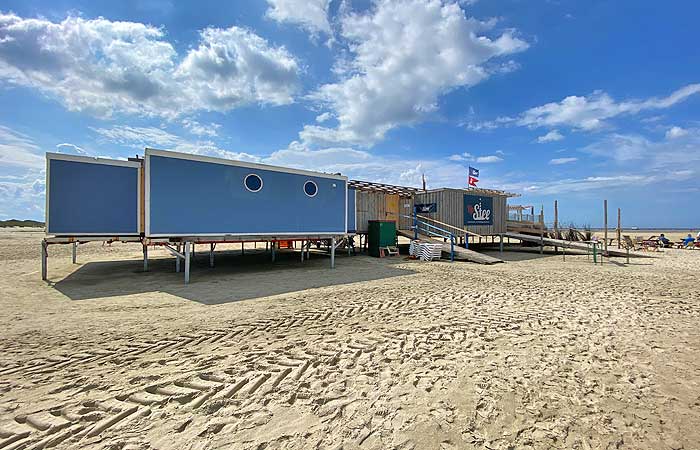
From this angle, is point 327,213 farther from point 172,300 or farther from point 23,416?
point 23,416

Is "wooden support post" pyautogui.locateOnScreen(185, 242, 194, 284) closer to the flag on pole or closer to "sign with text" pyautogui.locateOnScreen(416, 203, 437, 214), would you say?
"sign with text" pyautogui.locateOnScreen(416, 203, 437, 214)

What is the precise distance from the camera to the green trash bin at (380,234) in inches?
654

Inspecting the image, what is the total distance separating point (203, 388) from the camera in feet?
10.7

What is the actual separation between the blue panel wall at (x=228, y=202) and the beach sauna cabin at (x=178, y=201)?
0.03 meters

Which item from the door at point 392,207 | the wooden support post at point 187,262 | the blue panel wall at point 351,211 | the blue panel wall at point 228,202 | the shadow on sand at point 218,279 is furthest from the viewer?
the door at point 392,207

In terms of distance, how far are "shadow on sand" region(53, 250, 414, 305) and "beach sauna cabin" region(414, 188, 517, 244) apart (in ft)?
20.2

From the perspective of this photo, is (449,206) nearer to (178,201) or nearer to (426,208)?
(426,208)

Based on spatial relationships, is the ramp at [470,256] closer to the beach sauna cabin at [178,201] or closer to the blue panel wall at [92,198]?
the beach sauna cabin at [178,201]

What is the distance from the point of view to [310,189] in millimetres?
12133

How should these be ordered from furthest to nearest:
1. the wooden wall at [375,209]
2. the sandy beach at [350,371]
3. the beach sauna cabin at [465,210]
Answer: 1. the beach sauna cabin at [465,210]
2. the wooden wall at [375,209]
3. the sandy beach at [350,371]

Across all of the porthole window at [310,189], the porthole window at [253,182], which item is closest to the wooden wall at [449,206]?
the porthole window at [310,189]

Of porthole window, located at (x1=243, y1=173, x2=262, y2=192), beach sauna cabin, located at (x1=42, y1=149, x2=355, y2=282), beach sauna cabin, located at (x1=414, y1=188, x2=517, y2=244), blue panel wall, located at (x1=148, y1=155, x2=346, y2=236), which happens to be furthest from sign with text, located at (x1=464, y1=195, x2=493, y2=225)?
porthole window, located at (x1=243, y1=173, x2=262, y2=192)

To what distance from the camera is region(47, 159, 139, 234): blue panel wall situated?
10.1 meters

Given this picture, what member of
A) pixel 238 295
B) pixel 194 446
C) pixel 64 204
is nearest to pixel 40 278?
pixel 64 204
